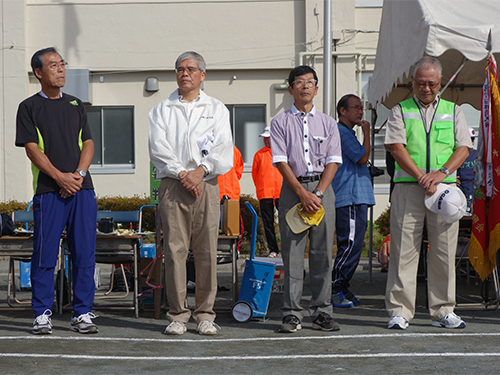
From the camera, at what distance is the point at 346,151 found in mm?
6715

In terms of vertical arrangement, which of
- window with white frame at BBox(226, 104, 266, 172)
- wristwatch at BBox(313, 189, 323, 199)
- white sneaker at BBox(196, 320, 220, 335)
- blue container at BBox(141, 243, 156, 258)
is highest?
window with white frame at BBox(226, 104, 266, 172)

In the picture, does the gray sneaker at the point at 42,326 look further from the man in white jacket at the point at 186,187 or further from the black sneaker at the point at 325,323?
the black sneaker at the point at 325,323

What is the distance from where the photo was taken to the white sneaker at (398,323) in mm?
5391

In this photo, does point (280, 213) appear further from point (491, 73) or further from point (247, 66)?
point (247, 66)

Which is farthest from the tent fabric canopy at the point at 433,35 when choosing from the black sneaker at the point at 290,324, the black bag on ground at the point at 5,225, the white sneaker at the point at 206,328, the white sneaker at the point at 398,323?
the black bag on ground at the point at 5,225

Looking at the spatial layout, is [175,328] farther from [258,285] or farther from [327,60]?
[327,60]

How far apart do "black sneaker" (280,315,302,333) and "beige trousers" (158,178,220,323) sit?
59 centimetres

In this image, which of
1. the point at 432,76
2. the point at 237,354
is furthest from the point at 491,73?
the point at 237,354

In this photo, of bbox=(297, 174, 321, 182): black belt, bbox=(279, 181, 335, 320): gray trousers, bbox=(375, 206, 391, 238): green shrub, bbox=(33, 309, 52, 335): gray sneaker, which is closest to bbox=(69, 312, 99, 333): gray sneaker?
bbox=(33, 309, 52, 335): gray sneaker

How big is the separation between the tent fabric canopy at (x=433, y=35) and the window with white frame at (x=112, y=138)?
856 centimetres

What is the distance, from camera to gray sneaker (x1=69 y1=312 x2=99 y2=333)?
211 inches

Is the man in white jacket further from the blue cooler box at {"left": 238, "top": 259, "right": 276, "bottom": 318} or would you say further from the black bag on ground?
the black bag on ground

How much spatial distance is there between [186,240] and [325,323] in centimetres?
131

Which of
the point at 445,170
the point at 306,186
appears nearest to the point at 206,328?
the point at 306,186
